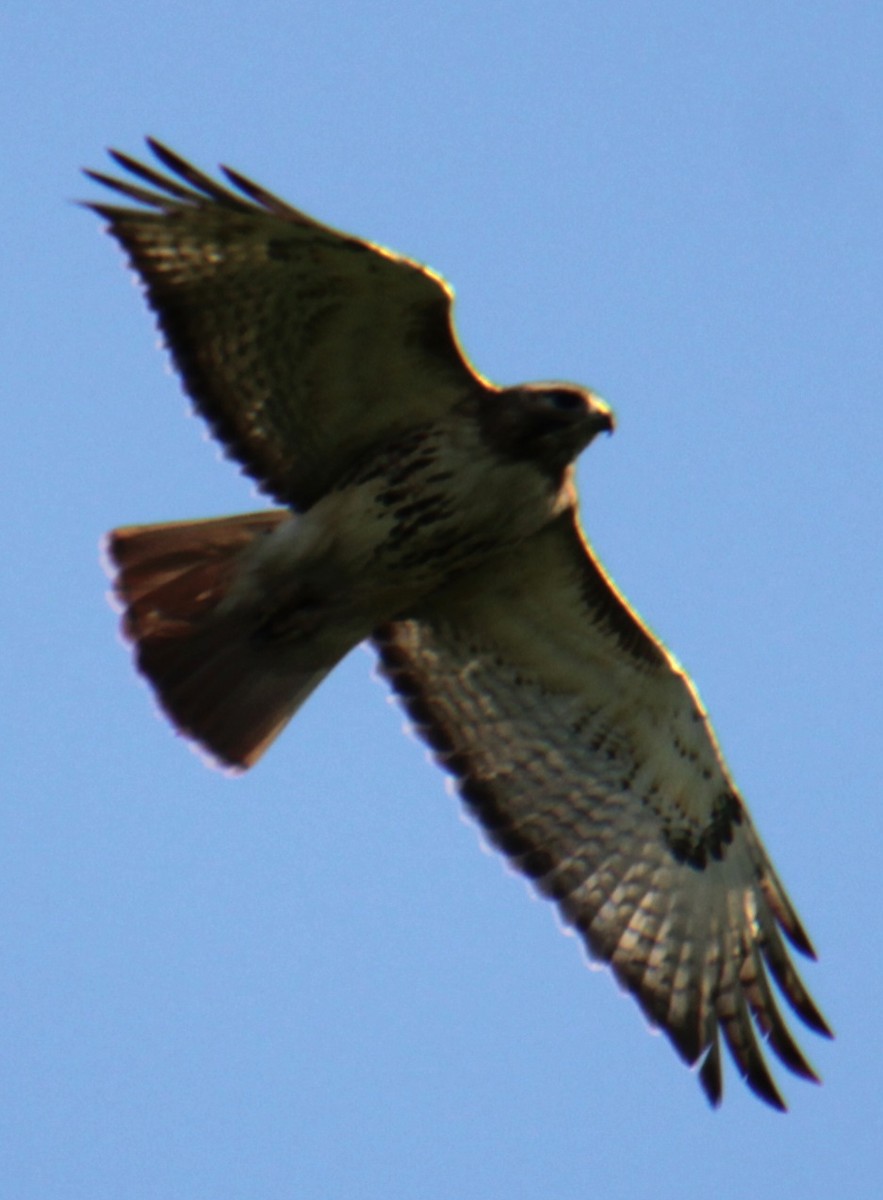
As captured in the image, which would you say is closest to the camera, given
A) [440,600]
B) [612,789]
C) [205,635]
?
[205,635]

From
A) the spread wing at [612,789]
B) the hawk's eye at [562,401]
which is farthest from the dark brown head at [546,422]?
the spread wing at [612,789]

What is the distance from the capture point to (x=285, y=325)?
860 centimetres

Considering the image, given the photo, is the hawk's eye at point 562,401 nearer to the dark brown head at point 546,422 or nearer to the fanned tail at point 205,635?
the dark brown head at point 546,422

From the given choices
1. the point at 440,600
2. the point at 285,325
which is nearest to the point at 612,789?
the point at 440,600

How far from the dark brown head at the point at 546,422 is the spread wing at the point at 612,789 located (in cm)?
78

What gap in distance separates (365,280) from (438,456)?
0.76m

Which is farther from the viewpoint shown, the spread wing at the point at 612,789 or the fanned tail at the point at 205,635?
the spread wing at the point at 612,789

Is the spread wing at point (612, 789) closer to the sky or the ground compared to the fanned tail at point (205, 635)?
closer to the ground

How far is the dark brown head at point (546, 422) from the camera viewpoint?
333 inches

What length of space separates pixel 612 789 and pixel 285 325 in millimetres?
2565

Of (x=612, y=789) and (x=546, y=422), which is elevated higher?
(x=546, y=422)

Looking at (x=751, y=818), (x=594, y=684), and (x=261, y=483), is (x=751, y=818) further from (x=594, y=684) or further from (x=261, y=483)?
(x=261, y=483)

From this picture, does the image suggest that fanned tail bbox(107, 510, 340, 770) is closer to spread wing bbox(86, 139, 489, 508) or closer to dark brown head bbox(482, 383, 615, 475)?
spread wing bbox(86, 139, 489, 508)

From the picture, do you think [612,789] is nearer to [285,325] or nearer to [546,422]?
[546,422]
